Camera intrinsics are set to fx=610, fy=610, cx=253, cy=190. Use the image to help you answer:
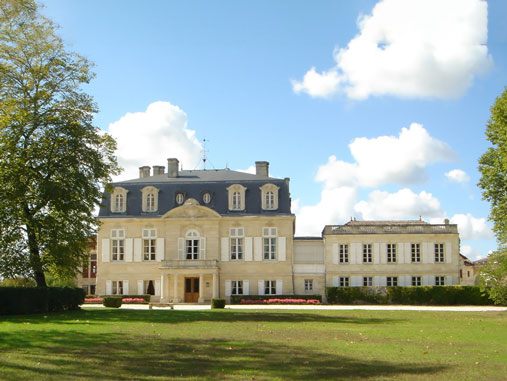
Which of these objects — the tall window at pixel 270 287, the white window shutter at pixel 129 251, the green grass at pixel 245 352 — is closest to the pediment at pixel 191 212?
the white window shutter at pixel 129 251

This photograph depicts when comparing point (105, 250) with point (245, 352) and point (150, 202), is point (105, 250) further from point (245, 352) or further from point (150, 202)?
point (245, 352)

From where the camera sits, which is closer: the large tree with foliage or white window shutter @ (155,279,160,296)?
the large tree with foliage

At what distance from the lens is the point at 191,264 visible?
43094mm

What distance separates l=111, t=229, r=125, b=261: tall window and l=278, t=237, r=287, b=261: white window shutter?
38.1 feet

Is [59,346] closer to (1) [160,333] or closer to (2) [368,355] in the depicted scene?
(1) [160,333]

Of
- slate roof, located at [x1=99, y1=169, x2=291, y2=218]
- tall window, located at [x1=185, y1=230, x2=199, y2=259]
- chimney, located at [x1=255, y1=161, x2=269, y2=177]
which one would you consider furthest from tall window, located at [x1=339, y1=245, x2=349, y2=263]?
tall window, located at [x1=185, y1=230, x2=199, y2=259]

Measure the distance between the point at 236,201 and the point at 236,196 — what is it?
1.23ft

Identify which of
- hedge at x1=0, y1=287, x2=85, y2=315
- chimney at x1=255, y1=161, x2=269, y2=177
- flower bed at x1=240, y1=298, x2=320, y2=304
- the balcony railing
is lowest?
flower bed at x1=240, y1=298, x2=320, y2=304

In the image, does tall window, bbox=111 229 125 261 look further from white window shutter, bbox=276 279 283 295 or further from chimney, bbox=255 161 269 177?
white window shutter, bbox=276 279 283 295

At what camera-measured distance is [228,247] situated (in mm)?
44688

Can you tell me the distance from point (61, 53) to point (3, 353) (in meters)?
19.0

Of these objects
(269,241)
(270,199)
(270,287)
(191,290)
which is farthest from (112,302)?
(270,199)

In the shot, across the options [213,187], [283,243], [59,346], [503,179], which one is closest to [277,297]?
Answer: [283,243]

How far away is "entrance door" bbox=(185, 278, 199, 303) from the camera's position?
43616 mm
